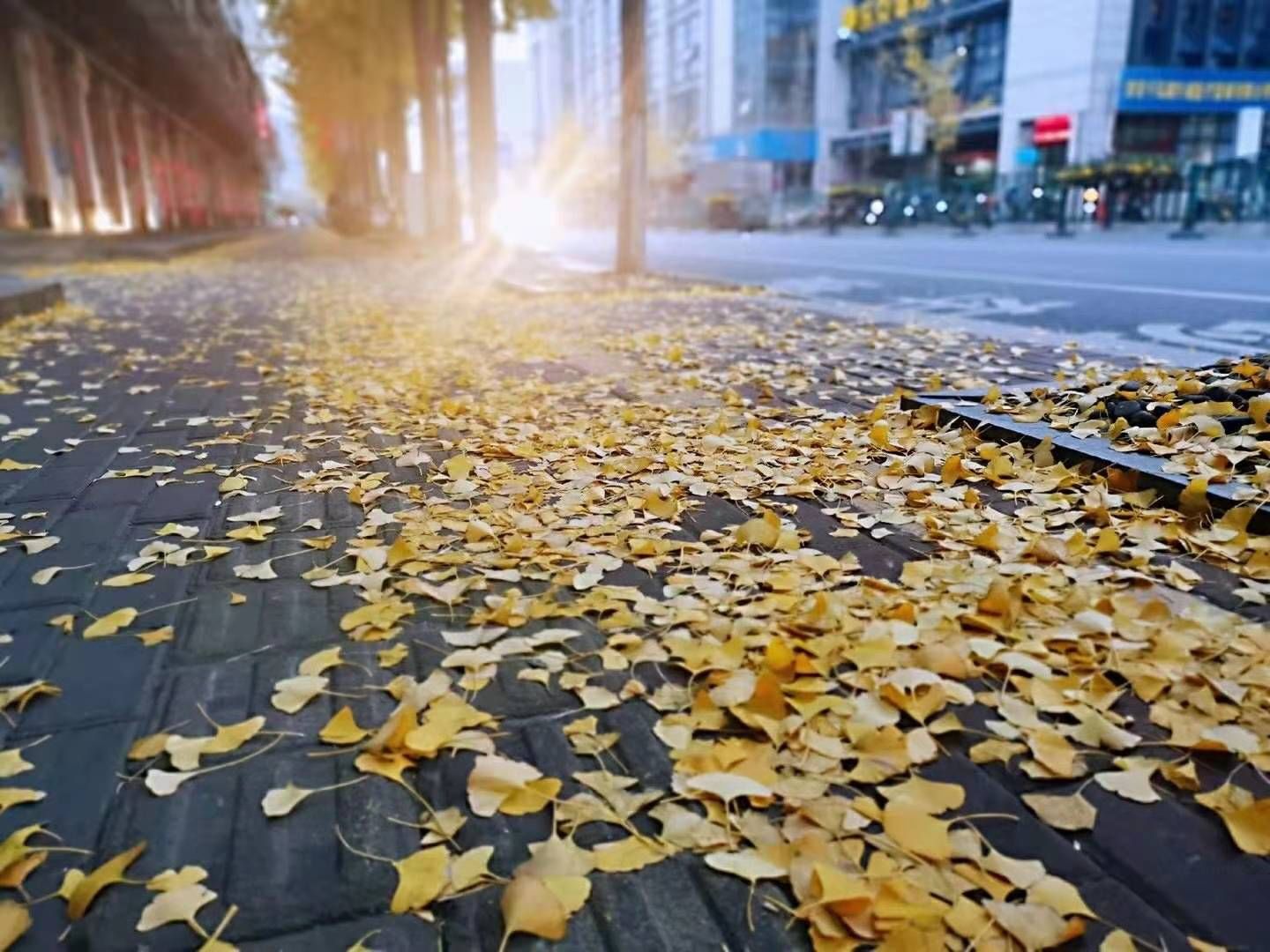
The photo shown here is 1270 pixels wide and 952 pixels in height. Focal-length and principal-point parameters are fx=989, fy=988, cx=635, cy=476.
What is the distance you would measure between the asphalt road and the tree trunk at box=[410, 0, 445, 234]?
254 inches

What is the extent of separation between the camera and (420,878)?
1647 millimetres

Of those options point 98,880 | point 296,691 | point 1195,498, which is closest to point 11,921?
point 98,880

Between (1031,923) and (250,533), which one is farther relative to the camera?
(250,533)

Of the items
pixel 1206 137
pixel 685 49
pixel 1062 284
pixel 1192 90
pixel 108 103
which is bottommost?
pixel 1062 284

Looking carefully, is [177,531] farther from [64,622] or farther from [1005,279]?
[1005,279]

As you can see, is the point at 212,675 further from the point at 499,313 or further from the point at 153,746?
the point at 499,313

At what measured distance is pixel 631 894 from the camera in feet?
5.34

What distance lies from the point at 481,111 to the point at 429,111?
17.9 ft

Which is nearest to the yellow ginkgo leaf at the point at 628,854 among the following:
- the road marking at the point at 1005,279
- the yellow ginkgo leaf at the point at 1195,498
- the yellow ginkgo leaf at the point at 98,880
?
the yellow ginkgo leaf at the point at 98,880

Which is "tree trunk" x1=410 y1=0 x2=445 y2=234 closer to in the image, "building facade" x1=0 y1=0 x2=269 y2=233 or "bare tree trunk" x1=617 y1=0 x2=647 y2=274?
"building facade" x1=0 y1=0 x2=269 y2=233

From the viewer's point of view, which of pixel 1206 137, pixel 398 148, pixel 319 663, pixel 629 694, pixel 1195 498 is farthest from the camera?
pixel 1206 137

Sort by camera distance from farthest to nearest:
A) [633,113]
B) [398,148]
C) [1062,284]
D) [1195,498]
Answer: [398,148]
[633,113]
[1062,284]
[1195,498]

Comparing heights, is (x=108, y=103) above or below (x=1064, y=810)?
above

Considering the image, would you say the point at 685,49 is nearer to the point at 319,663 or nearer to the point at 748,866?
the point at 319,663
